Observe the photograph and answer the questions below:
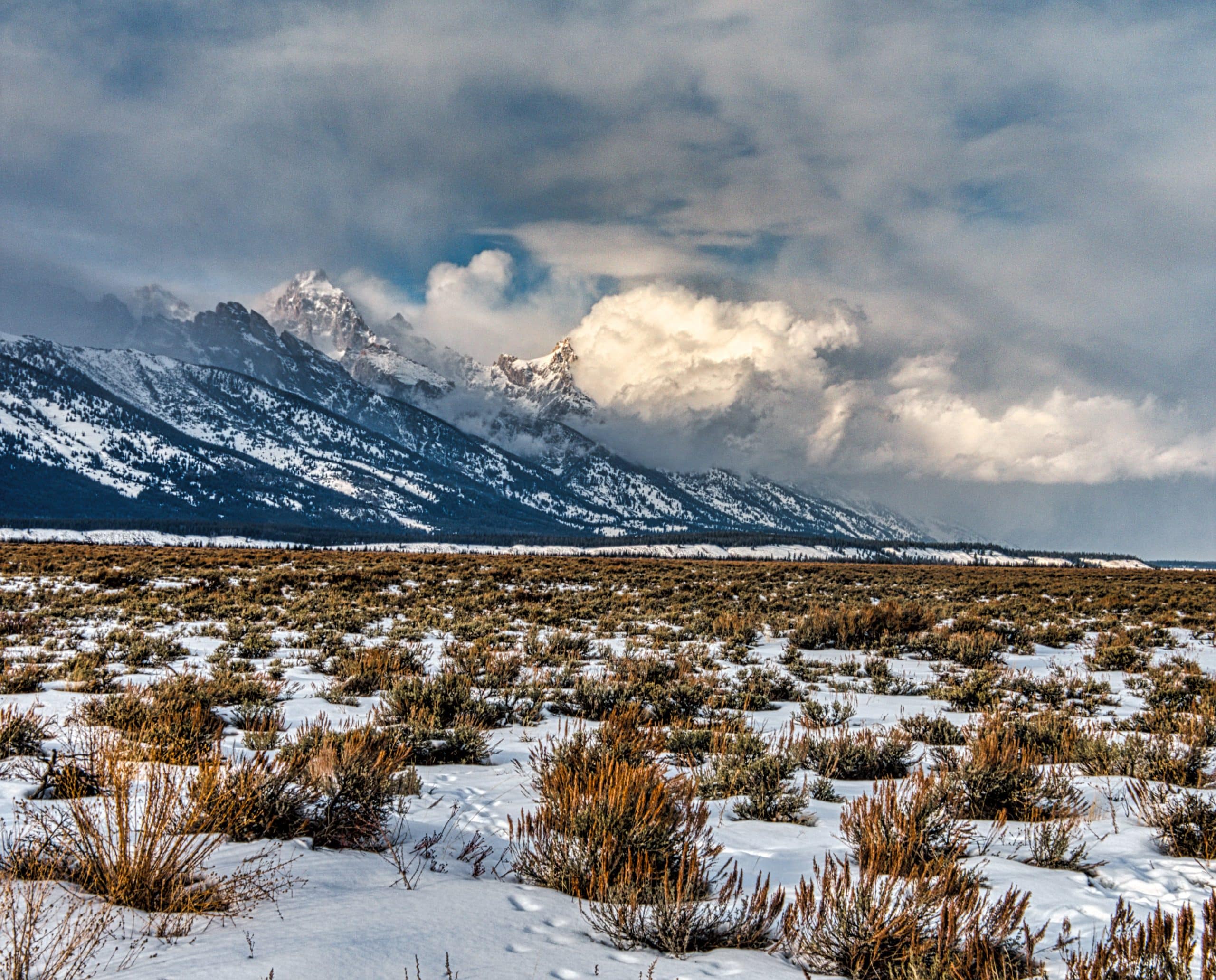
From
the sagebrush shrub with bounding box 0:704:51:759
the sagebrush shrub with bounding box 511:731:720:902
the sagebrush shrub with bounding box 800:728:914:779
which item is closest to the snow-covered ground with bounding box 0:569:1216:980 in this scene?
the sagebrush shrub with bounding box 511:731:720:902

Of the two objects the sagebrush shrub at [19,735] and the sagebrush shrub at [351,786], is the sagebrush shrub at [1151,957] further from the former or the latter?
the sagebrush shrub at [19,735]

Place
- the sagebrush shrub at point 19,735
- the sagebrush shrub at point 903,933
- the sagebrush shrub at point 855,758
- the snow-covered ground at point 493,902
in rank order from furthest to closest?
the sagebrush shrub at point 855,758 < the sagebrush shrub at point 19,735 < the sagebrush shrub at point 903,933 < the snow-covered ground at point 493,902

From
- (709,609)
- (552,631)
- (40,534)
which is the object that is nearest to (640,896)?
(552,631)

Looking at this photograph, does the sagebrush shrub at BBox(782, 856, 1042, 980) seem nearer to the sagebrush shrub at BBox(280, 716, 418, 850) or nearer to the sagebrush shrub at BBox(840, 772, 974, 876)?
the sagebrush shrub at BBox(840, 772, 974, 876)

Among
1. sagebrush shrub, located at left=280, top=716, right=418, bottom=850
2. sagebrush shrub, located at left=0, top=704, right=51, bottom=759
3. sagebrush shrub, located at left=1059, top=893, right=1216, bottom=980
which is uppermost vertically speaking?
sagebrush shrub, located at left=1059, top=893, right=1216, bottom=980

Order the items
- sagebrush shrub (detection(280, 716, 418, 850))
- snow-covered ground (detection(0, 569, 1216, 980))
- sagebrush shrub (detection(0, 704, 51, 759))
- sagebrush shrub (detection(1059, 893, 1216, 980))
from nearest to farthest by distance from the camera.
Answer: sagebrush shrub (detection(1059, 893, 1216, 980)) → snow-covered ground (detection(0, 569, 1216, 980)) → sagebrush shrub (detection(280, 716, 418, 850)) → sagebrush shrub (detection(0, 704, 51, 759))

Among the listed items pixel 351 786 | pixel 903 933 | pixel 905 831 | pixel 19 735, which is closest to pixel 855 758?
pixel 905 831

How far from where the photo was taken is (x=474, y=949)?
2.72 meters

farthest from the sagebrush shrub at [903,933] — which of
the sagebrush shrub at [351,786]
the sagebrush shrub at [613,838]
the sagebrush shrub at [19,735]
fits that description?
the sagebrush shrub at [19,735]

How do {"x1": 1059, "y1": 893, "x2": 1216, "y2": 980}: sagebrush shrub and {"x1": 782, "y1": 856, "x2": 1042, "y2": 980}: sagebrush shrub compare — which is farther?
{"x1": 782, "y1": 856, "x2": 1042, "y2": 980}: sagebrush shrub

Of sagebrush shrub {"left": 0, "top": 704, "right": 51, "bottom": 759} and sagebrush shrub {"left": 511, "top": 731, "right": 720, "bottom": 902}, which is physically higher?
sagebrush shrub {"left": 511, "top": 731, "right": 720, "bottom": 902}

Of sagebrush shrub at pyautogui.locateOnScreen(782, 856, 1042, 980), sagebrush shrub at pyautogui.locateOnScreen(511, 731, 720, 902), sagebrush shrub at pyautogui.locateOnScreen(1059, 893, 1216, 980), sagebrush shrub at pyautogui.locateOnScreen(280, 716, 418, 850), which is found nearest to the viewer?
sagebrush shrub at pyautogui.locateOnScreen(1059, 893, 1216, 980)

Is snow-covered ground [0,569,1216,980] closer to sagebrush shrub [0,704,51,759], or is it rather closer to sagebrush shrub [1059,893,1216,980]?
sagebrush shrub [1059,893,1216,980]

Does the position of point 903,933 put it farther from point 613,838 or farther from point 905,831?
point 613,838
